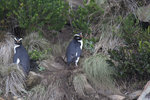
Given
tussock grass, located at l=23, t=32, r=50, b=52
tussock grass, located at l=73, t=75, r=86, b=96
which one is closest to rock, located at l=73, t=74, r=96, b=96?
tussock grass, located at l=73, t=75, r=86, b=96

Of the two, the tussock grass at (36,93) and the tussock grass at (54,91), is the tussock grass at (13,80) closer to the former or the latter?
the tussock grass at (36,93)

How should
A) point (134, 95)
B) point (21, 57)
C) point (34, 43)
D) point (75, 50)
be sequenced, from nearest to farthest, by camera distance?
point (134, 95), point (21, 57), point (75, 50), point (34, 43)

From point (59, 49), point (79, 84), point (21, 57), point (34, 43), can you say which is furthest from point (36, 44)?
point (79, 84)

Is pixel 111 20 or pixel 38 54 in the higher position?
pixel 111 20

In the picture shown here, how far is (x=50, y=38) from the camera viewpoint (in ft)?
24.9

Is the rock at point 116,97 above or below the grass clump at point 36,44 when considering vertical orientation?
below

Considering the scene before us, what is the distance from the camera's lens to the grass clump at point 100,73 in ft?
18.9

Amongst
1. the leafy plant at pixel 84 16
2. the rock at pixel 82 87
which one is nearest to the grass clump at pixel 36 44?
the leafy plant at pixel 84 16

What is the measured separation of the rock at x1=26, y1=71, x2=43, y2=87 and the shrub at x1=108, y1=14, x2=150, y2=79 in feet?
5.11

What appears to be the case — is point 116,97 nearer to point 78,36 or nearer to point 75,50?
point 75,50

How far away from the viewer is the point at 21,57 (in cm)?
614

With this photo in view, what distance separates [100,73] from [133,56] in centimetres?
93

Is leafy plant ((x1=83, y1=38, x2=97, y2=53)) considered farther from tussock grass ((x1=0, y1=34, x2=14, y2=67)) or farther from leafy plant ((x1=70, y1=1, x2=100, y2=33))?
tussock grass ((x1=0, y1=34, x2=14, y2=67))

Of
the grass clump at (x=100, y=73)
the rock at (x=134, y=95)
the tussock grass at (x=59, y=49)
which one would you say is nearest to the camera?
the rock at (x=134, y=95)
